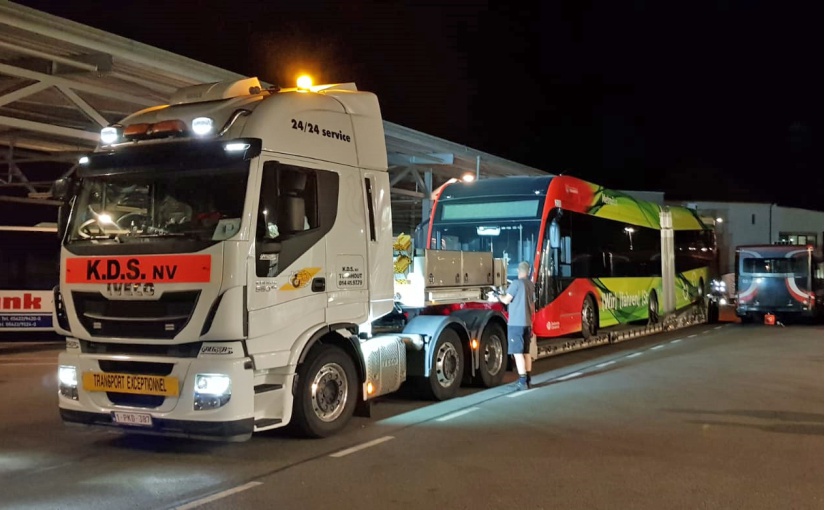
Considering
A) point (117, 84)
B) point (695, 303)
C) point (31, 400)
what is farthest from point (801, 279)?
point (31, 400)

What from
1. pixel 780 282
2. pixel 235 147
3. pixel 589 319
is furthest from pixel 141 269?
pixel 780 282

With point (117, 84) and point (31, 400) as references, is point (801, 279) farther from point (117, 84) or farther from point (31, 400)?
point (31, 400)

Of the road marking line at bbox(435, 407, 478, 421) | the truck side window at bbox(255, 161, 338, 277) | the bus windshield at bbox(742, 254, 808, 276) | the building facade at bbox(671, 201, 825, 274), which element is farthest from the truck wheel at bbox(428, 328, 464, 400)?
the building facade at bbox(671, 201, 825, 274)

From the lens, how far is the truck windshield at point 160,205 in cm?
678

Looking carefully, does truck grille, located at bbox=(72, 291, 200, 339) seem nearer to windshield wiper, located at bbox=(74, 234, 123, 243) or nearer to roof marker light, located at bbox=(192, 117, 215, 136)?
windshield wiper, located at bbox=(74, 234, 123, 243)

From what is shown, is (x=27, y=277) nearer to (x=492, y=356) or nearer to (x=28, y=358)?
(x=28, y=358)

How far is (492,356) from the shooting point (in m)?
11.3

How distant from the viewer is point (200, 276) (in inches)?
259

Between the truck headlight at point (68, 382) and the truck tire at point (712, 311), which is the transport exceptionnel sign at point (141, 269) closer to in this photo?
the truck headlight at point (68, 382)

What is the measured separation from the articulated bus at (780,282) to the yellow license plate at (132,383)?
2111 centimetres

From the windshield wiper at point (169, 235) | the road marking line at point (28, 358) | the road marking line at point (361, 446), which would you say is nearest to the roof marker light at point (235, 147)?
the windshield wiper at point (169, 235)

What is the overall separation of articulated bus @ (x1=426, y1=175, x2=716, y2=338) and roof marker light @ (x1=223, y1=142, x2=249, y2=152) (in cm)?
764

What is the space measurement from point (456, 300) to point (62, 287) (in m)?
5.27

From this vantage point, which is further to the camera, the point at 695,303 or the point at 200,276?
the point at 695,303
